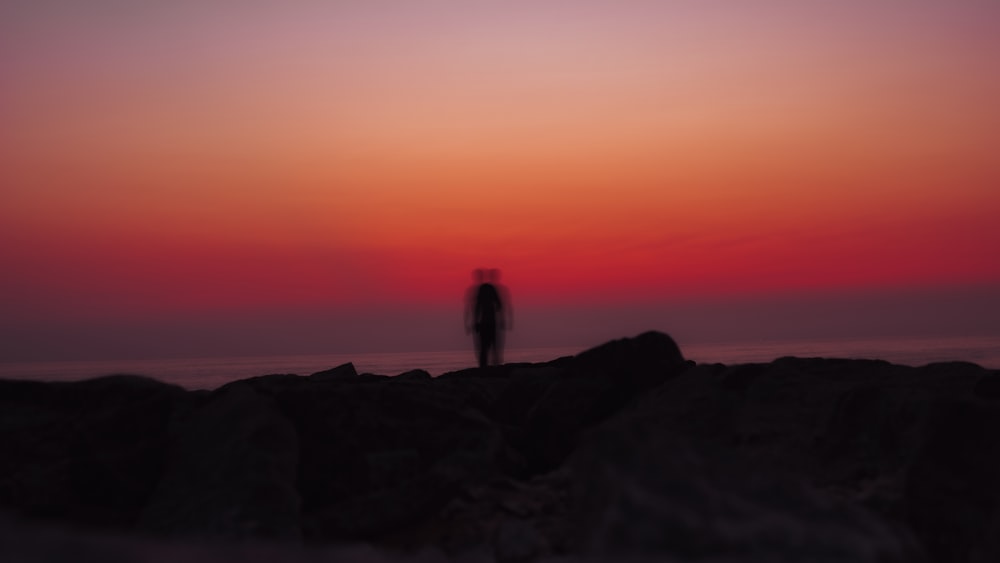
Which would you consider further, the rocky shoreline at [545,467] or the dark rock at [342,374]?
the dark rock at [342,374]

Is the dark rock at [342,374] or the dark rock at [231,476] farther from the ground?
the dark rock at [342,374]

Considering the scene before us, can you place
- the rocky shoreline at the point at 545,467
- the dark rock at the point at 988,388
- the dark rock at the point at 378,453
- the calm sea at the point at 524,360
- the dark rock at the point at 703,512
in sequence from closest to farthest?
the dark rock at the point at 703,512
the rocky shoreline at the point at 545,467
the dark rock at the point at 378,453
the dark rock at the point at 988,388
the calm sea at the point at 524,360

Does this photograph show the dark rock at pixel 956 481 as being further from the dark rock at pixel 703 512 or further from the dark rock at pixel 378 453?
the dark rock at pixel 378 453

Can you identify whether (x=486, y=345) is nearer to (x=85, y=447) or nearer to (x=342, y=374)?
(x=342, y=374)

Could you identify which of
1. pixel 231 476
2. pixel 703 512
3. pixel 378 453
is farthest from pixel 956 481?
pixel 231 476

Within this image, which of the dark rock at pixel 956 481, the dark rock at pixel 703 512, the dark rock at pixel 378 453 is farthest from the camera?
the dark rock at pixel 378 453

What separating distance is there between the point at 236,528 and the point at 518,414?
3.63m

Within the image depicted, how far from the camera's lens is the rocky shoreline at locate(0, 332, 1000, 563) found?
13.9 feet

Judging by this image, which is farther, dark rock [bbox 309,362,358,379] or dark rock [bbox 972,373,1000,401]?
dark rock [bbox 309,362,358,379]

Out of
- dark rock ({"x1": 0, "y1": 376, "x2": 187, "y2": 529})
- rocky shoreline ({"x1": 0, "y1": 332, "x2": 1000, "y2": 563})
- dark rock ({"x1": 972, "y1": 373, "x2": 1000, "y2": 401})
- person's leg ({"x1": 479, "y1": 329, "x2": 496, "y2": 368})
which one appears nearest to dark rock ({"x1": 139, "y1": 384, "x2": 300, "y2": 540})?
rocky shoreline ({"x1": 0, "y1": 332, "x2": 1000, "y2": 563})

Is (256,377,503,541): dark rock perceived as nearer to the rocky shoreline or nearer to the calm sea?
the rocky shoreline

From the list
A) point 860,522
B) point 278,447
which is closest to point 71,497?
point 278,447

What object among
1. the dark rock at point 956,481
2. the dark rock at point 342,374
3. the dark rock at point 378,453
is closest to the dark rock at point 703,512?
the dark rock at point 956,481

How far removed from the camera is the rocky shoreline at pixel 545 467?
167 inches
